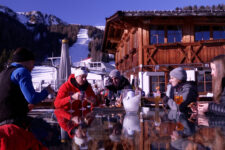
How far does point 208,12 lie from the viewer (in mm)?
11695

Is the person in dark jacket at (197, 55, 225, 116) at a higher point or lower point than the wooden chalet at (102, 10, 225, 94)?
lower

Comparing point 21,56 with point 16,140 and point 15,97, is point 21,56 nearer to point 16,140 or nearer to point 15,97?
point 15,97

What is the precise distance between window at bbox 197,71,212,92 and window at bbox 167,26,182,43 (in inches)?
93.8

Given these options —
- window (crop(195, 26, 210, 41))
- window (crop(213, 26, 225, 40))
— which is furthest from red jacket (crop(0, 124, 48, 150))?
window (crop(213, 26, 225, 40))

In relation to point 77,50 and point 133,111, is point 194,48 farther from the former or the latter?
point 77,50

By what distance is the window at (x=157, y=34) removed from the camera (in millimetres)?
12320

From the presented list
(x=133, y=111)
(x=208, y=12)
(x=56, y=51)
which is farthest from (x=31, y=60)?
(x=56, y=51)

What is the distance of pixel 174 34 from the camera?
12.3m

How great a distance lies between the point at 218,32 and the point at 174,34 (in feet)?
8.34

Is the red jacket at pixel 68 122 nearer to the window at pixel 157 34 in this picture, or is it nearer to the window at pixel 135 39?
the window at pixel 157 34

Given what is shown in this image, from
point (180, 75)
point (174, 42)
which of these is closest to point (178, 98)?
point (180, 75)

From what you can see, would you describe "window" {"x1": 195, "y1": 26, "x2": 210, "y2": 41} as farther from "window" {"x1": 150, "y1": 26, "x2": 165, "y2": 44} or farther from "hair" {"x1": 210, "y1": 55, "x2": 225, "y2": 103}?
"hair" {"x1": 210, "y1": 55, "x2": 225, "y2": 103}

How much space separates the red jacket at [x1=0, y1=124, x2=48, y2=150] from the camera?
1.39 m

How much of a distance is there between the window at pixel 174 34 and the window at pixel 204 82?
93.8 inches
